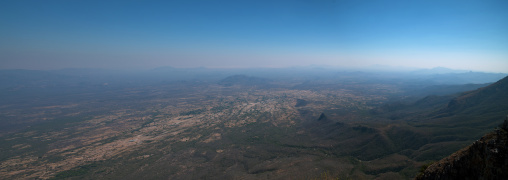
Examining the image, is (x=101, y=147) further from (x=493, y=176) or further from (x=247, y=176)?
(x=493, y=176)

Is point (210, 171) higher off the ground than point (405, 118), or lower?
lower

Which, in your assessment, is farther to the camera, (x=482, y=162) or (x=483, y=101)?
(x=483, y=101)

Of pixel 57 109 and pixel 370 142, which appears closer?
pixel 370 142

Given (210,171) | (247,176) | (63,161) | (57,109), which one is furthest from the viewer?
(57,109)

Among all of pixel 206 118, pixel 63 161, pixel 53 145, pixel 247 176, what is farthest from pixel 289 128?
pixel 53 145

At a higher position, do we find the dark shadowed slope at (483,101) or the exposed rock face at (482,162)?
the exposed rock face at (482,162)

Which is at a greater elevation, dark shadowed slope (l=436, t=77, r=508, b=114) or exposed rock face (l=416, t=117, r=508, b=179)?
exposed rock face (l=416, t=117, r=508, b=179)

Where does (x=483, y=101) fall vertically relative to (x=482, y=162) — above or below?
below

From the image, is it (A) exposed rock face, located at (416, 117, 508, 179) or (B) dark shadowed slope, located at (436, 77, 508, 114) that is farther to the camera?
(B) dark shadowed slope, located at (436, 77, 508, 114)
